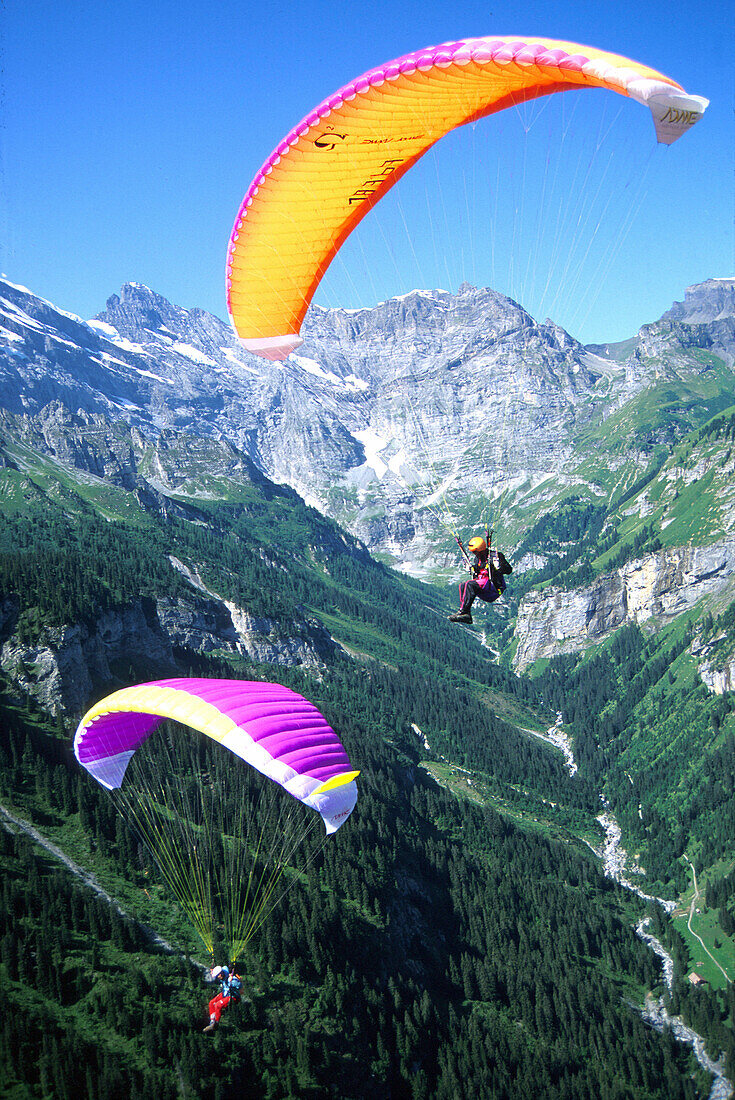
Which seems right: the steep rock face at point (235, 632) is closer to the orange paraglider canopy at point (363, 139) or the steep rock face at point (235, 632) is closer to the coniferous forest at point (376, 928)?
the coniferous forest at point (376, 928)

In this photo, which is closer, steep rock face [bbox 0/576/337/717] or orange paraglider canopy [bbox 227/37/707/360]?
orange paraglider canopy [bbox 227/37/707/360]

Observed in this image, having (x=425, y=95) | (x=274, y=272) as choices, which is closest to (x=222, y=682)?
(x=274, y=272)

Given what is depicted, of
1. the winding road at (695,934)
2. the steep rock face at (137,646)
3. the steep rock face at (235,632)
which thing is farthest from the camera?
the steep rock face at (235,632)

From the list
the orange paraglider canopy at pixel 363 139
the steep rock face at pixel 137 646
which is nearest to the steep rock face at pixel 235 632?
the steep rock face at pixel 137 646

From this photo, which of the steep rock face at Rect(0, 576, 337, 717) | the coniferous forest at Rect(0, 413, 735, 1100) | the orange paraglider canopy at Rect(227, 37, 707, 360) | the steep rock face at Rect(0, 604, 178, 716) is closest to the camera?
the orange paraglider canopy at Rect(227, 37, 707, 360)

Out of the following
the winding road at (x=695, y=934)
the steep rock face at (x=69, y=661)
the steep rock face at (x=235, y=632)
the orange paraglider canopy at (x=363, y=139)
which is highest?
the steep rock face at (x=235, y=632)

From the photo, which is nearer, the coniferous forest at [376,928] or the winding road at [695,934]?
the coniferous forest at [376,928]

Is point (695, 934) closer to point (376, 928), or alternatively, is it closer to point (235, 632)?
point (376, 928)

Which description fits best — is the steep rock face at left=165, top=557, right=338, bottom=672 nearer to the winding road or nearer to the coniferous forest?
the coniferous forest

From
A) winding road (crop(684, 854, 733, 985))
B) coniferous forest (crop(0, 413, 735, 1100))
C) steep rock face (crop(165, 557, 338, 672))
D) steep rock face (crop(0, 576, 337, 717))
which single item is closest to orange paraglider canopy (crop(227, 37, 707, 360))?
coniferous forest (crop(0, 413, 735, 1100))

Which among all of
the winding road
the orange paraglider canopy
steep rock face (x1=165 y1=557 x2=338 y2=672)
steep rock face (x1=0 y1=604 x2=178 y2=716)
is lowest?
the winding road

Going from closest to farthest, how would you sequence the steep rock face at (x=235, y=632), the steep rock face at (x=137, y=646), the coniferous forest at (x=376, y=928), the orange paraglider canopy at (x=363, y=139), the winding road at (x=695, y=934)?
the orange paraglider canopy at (x=363, y=139) → the coniferous forest at (x=376, y=928) → the winding road at (x=695, y=934) → the steep rock face at (x=137, y=646) → the steep rock face at (x=235, y=632)

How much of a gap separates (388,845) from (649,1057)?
2999 centimetres

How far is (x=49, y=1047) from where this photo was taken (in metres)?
42.1
